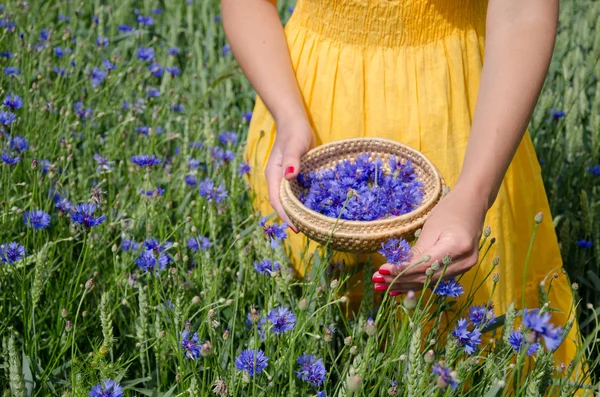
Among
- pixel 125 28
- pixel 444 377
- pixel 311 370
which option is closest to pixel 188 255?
pixel 311 370

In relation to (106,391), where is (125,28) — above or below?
above

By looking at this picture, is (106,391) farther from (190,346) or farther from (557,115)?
(557,115)

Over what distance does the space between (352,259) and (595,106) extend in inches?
51.1

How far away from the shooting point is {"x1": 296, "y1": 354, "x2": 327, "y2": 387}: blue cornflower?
1.20m

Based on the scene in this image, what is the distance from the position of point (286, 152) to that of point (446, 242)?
1.25 feet

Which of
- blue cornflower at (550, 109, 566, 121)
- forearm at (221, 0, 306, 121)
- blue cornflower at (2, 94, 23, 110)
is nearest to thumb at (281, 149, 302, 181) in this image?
forearm at (221, 0, 306, 121)

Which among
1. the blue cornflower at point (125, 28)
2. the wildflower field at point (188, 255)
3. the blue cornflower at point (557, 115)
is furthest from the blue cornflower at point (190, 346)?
the blue cornflower at point (125, 28)

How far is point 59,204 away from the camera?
1.55 m

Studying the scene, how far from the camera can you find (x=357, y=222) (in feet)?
3.83

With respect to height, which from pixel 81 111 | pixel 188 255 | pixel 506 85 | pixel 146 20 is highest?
pixel 506 85

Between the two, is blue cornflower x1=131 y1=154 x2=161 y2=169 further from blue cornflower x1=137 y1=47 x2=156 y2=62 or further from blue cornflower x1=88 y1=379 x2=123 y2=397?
blue cornflower x1=137 y1=47 x2=156 y2=62

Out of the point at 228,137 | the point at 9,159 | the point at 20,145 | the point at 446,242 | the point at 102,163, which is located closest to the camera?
the point at 446,242

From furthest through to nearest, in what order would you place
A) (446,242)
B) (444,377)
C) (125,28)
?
(125,28)
(446,242)
(444,377)

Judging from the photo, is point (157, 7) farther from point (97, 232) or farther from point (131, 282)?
point (131, 282)
